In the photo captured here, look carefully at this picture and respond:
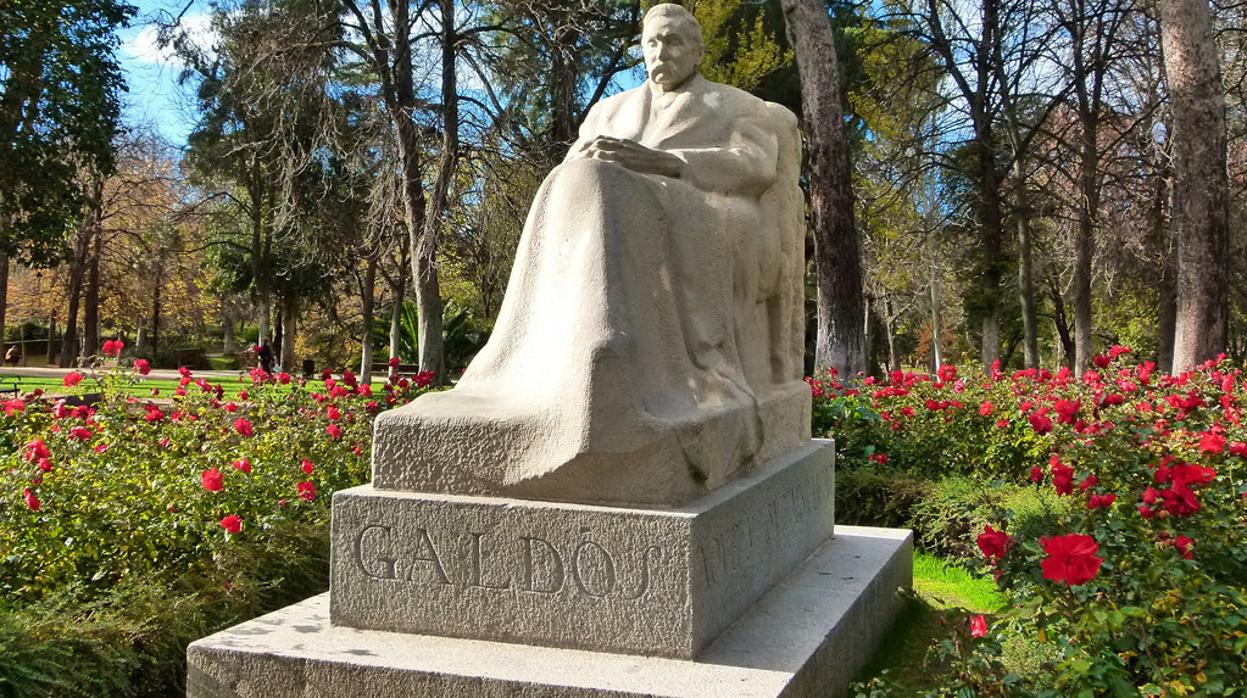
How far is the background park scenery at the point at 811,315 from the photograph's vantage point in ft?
10.6

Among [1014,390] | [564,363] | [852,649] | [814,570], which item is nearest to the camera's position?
[564,363]

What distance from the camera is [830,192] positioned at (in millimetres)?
10867

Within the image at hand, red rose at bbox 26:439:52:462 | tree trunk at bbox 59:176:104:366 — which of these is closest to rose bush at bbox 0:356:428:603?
red rose at bbox 26:439:52:462

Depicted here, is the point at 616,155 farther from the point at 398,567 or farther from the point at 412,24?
the point at 412,24

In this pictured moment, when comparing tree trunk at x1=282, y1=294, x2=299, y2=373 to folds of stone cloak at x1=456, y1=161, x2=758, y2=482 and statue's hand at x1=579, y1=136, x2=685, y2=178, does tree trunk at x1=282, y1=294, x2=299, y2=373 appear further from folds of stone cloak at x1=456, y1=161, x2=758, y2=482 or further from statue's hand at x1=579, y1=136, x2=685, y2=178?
folds of stone cloak at x1=456, y1=161, x2=758, y2=482

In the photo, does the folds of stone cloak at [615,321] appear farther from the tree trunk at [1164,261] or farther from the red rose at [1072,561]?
the tree trunk at [1164,261]

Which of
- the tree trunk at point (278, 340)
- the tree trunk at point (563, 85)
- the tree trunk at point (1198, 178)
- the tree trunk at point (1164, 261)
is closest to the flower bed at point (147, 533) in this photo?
the tree trunk at point (1198, 178)

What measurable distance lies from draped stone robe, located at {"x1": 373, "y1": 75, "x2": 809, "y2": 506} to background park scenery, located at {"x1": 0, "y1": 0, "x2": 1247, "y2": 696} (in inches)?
37.0

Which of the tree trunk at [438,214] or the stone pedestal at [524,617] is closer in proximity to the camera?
the stone pedestal at [524,617]

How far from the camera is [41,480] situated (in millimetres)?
4656

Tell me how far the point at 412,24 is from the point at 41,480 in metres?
10.1

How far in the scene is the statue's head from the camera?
4.18 m

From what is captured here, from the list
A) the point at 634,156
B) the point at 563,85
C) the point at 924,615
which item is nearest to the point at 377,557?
the point at 634,156

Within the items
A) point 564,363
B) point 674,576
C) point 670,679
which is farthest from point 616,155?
point 670,679
